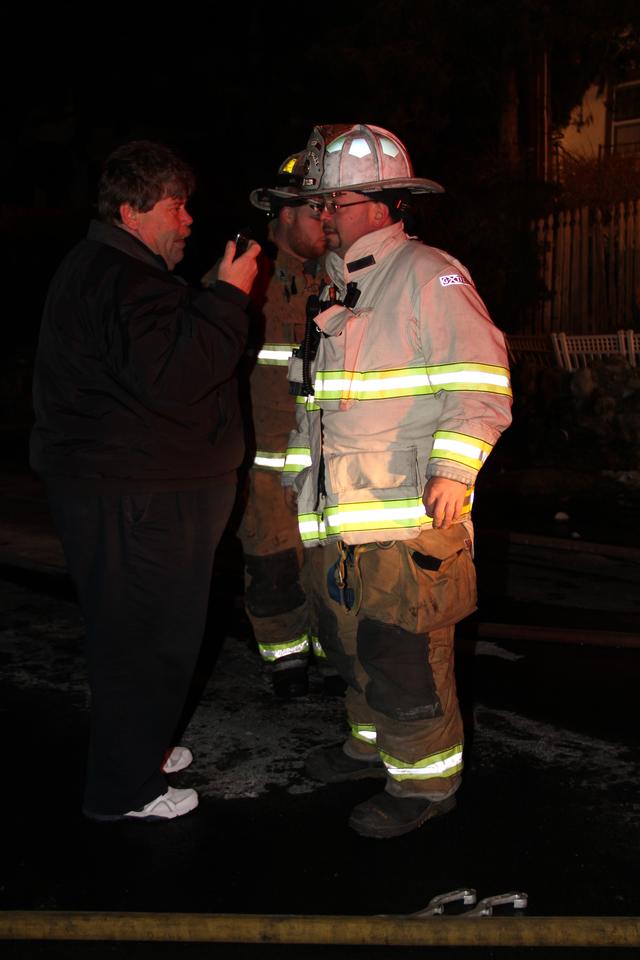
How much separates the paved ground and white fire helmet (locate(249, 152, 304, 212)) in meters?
2.13

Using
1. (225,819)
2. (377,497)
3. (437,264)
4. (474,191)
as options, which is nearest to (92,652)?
(225,819)

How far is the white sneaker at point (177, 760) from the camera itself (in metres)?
4.44

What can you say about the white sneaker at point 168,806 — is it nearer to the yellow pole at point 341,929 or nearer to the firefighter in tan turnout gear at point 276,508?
the yellow pole at point 341,929

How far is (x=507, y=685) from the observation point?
213 inches

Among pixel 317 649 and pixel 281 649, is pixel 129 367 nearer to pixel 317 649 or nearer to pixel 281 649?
pixel 281 649

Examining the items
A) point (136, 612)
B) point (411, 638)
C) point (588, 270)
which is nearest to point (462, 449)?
point (411, 638)

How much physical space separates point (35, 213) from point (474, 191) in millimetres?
9358

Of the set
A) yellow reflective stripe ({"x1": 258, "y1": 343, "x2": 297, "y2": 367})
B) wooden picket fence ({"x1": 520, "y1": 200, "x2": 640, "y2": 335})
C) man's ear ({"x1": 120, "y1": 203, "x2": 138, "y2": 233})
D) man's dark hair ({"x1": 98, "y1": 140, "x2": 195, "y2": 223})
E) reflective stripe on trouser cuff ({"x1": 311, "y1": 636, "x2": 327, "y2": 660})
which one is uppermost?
wooden picket fence ({"x1": 520, "y1": 200, "x2": 640, "y2": 335})

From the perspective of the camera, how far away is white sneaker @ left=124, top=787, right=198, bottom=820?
3.98 m

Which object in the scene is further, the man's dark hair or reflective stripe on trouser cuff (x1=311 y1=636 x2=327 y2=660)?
reflective stripe on trouser cuff (x1=311 y1=636 x2=327 y2=660)

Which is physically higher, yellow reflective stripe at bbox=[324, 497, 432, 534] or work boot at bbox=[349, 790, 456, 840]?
yellow reflective stripe at bbox=[324, 497, 432, 534]

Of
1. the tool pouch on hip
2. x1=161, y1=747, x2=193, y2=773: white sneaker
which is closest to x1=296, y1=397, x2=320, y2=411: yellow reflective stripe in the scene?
the tool pouch on hip

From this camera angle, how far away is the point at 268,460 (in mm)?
5223

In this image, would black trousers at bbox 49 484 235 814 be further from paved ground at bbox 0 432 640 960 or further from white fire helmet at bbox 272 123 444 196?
white fire helmet at bbox 272 123 444 196
